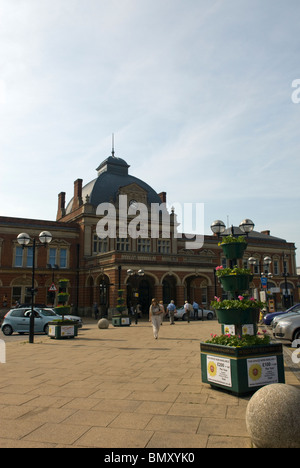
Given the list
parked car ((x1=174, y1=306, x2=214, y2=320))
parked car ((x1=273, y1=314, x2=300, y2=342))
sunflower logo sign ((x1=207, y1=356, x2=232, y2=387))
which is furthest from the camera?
parked car ((x1=174, y1=306, x2=214, y2=320))

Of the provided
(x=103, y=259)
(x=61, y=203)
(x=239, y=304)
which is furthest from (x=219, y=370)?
(x=61, y=203)

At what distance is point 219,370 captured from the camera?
7.07 metres

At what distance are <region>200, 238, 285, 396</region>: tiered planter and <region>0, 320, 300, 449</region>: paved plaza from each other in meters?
0.24

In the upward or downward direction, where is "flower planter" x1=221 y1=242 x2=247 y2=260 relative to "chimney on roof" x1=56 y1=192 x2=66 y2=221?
downward

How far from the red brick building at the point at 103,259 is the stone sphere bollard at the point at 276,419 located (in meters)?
29.0

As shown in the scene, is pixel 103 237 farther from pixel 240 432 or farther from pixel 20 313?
pixel 240 432

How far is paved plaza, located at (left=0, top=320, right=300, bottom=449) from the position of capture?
4.73 m

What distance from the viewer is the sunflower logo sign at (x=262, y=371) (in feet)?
22.0

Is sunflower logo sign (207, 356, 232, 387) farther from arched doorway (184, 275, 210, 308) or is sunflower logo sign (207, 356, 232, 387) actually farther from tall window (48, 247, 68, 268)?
tall window (48, 247, 68, 268)

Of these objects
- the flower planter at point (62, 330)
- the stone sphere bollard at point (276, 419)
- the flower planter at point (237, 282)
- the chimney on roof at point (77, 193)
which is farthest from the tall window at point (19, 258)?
the stone sphere bollard at point (276, 419)

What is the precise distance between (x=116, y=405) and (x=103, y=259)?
3076 centimetres

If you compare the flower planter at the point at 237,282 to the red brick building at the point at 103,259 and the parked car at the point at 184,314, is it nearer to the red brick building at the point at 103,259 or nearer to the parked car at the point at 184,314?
the parked car at the point at 184,314

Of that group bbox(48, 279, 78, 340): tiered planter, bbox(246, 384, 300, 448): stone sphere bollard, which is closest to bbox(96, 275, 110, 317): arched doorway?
bbox(48, 279, 78, 340): tiered planter

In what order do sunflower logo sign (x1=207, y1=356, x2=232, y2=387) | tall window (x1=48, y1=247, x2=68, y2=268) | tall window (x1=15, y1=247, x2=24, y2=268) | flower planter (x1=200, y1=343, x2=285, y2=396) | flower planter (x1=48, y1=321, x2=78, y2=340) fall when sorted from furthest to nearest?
tall window (x1=48, y1=247, x2=68, y2=268) → tall window (x1=15, y1=247, x2=24, y2=268) → flower planter (x1=48, y1=321, x2=78, y2=340) → sunflower logo sign (x1=207, y1=356, x2=232, y2=387) → flower planter (x1=200, y1=343, x2=285, y2=396)
